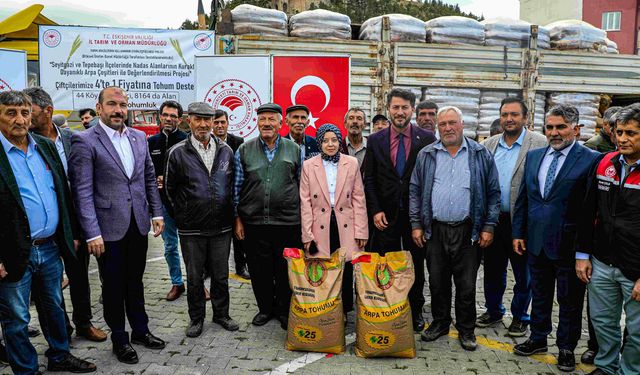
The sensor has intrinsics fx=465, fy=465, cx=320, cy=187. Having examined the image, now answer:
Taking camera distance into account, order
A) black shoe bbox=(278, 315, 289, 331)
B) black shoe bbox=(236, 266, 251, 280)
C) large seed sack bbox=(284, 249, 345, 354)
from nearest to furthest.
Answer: large seed sack bbox=(284, 249, 345, 354) → black shoe bbox=(278, 315, 289, 331) → black shoe bbox=(236, 266, 251, 280)

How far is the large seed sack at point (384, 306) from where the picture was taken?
3340mm

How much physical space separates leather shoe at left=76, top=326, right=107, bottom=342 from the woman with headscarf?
1.76 m

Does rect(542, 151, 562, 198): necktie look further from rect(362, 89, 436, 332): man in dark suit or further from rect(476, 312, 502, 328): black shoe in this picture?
rect(476, 312, 502, 328): black shoe

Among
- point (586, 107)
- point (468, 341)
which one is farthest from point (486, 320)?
point (586, 107)

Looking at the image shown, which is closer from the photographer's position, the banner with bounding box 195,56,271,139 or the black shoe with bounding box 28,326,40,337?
the black shoe with bounding box 28,326,40,337

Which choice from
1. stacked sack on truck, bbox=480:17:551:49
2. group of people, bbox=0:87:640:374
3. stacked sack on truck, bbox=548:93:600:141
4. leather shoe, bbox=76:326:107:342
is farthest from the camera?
stacked sack on truck, bbox=548:93:600:141

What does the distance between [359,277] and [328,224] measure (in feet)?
1.80

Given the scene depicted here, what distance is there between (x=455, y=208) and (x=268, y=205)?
1.48 metres

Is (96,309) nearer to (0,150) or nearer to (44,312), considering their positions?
(44,312)

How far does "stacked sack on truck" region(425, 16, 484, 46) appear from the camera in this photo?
24.2 feet

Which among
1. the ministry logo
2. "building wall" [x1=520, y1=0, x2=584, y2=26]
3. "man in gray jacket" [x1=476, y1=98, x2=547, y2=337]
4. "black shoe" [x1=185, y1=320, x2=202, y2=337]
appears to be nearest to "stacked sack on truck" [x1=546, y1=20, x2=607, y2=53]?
"man in gray jacket" [x1=476, y1=98, x2=547, y2=337]

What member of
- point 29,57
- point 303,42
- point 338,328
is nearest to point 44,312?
point 338,328

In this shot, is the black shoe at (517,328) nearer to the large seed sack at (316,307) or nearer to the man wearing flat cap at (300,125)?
the large seed sack at (316,307)

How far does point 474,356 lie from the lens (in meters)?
3.46
